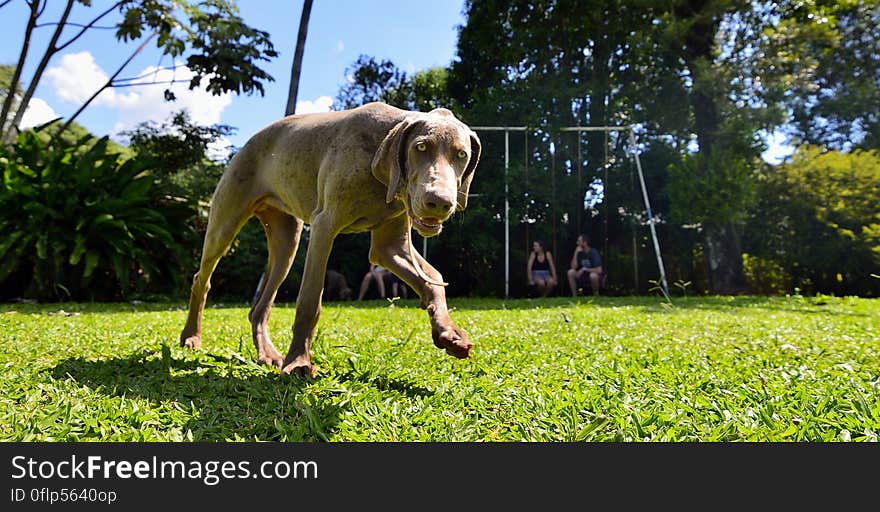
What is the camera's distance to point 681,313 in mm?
7680

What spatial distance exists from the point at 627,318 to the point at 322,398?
5074mm

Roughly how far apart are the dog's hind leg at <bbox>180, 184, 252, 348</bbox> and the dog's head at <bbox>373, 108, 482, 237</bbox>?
1.45 m

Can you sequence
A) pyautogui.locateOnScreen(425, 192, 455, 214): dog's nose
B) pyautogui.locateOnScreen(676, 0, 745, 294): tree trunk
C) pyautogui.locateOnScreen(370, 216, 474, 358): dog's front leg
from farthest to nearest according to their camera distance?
pyautogui.locateOnScreen(676, 0, 745, 294): tree trunk < pyautogui.locateOnScreen(370, 216, 474, 358): dog's front leg < pyautogui.locateOnScreen(425, 192, 455, 214): dog's nose

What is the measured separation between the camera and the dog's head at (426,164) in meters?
2.46

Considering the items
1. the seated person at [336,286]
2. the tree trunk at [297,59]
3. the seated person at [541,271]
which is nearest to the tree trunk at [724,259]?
the seated person at [541,271]

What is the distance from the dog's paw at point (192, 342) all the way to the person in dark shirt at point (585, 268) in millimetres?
9804

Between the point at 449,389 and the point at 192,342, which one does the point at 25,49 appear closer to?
the point at 192,342

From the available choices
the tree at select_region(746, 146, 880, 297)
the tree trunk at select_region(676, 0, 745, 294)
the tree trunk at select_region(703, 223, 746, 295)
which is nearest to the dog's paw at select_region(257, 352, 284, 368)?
the tree trunk at select_region(676, 0, 745, 294)

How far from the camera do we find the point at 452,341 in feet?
8.40

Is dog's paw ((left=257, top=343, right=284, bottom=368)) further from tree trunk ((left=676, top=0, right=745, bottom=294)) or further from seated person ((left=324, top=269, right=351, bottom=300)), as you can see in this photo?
tree trunk ((left=676, top=0, right=745, bottom=294))

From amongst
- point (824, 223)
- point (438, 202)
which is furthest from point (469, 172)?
point (824, 223)

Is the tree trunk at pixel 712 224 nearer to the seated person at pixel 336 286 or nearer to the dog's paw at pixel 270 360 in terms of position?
the seated person at pixel 336 286

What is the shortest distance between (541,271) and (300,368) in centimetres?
1046

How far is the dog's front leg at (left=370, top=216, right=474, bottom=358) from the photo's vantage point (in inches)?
106
